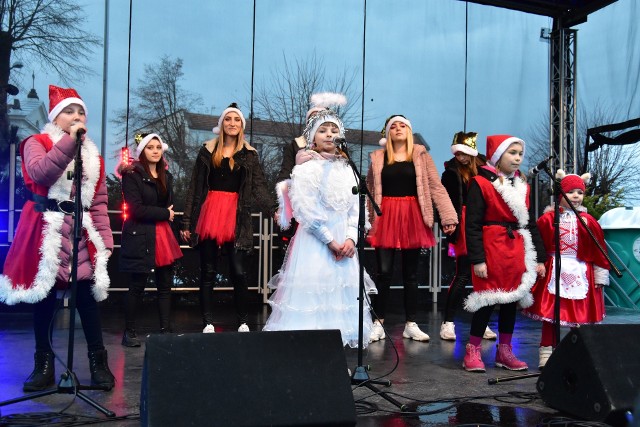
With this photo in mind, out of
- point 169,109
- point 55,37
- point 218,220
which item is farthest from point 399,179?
point 55,37

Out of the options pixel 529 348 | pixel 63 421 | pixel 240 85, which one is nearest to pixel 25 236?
pixel 63 421

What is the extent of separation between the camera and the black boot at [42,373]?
372 centimetres

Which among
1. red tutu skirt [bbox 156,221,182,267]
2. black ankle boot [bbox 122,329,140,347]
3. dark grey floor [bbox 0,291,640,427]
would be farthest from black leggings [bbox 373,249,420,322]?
black ankle boot [bbox 122,329,140,347]

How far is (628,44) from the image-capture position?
1030cm

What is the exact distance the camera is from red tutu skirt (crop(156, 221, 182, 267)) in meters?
5.41

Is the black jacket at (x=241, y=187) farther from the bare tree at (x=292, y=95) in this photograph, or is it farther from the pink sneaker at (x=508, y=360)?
the bare tree at (x=292, y=95)

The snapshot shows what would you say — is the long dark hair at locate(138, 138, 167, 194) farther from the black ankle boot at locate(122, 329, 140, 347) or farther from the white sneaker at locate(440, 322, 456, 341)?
the white sneaker at locate(440, 322, 456, 341)

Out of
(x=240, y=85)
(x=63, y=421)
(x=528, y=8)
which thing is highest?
(x=528, y=8)

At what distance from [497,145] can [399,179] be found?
1207mm

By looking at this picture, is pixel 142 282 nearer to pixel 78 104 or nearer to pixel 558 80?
pixel 78 104

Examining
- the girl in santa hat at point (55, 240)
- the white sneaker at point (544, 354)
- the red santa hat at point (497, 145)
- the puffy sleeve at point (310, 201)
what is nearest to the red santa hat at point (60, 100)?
the girl in santa hat at point (55, 240)

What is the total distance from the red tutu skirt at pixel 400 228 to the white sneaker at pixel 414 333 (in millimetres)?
692

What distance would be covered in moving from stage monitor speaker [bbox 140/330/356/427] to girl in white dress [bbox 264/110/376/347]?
3.69ft

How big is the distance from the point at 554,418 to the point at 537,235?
171 centimetres
